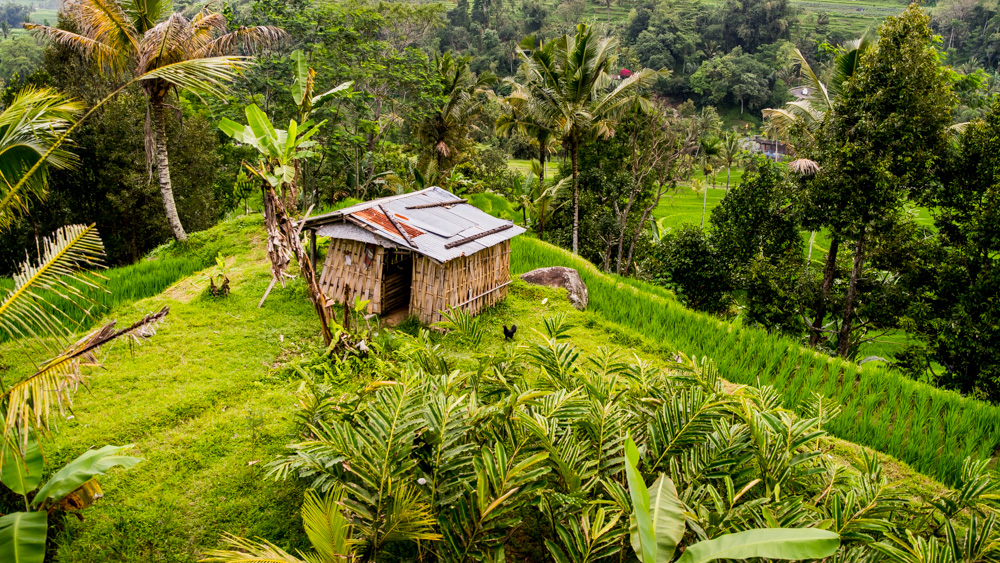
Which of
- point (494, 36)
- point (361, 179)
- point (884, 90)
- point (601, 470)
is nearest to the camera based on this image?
point (601, 470)

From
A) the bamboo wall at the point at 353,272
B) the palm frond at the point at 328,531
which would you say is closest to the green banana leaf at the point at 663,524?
the palm frond at the point at 328,531

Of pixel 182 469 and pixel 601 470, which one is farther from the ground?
pixel 601 470

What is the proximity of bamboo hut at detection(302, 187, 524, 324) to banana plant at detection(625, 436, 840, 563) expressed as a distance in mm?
5171

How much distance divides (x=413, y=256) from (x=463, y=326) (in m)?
3.66

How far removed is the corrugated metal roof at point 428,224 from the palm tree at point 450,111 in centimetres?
1091

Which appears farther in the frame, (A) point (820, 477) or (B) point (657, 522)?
(A) point (820, 477)

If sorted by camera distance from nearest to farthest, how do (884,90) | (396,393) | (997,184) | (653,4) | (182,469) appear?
(396,393) < (182,469) < (997,184) < (884,90) < (653,4)

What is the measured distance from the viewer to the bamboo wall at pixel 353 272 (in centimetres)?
737

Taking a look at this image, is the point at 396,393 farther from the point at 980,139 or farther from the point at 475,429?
the point at 980,139

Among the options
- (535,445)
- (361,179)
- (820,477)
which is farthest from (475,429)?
(361,179)

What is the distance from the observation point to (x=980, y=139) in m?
7.98

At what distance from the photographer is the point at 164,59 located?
8.63 m

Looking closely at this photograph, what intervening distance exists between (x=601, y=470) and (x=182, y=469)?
11.2 feet

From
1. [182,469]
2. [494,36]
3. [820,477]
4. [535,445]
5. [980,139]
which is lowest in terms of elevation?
[182,469]
